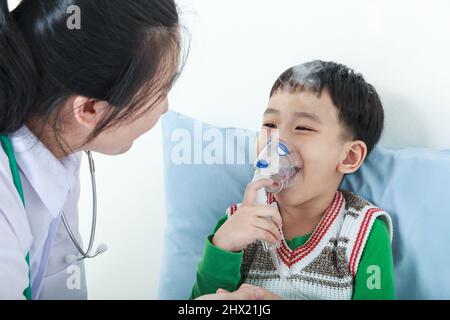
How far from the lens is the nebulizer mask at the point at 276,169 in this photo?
3.33ft

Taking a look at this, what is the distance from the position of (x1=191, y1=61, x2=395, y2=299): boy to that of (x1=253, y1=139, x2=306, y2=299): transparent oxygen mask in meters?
0.01

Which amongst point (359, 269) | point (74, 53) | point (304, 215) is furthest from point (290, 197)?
point (74, 53)

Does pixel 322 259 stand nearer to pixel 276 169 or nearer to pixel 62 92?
pixel 276 169

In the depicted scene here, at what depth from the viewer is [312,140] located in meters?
1.02

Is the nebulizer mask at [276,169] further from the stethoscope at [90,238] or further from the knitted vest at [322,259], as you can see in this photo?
the stethoscope at [90,238]

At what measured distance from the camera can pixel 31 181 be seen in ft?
2.84

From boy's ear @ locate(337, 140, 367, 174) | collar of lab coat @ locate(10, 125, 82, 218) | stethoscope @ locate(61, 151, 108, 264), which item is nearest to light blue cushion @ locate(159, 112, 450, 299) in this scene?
boy's ear @ locate(337, 140, 367, 174)

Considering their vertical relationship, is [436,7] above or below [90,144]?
above

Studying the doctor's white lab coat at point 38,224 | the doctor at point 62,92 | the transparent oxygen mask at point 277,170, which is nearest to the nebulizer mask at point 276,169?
the transparent oxygen mask at point 277,170

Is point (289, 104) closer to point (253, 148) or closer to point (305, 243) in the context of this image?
point (253, 148)

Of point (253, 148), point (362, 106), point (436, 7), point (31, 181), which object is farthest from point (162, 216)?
point (436, 7)

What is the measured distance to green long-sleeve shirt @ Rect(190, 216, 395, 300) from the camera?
100 centimetres

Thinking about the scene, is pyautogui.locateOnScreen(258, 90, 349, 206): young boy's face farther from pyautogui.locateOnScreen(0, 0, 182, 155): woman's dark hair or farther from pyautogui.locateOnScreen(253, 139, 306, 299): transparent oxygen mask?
pyautogui.locateOnScreen(0, 0, 182, 155): woman's dark hair

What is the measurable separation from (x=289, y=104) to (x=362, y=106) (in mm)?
157
